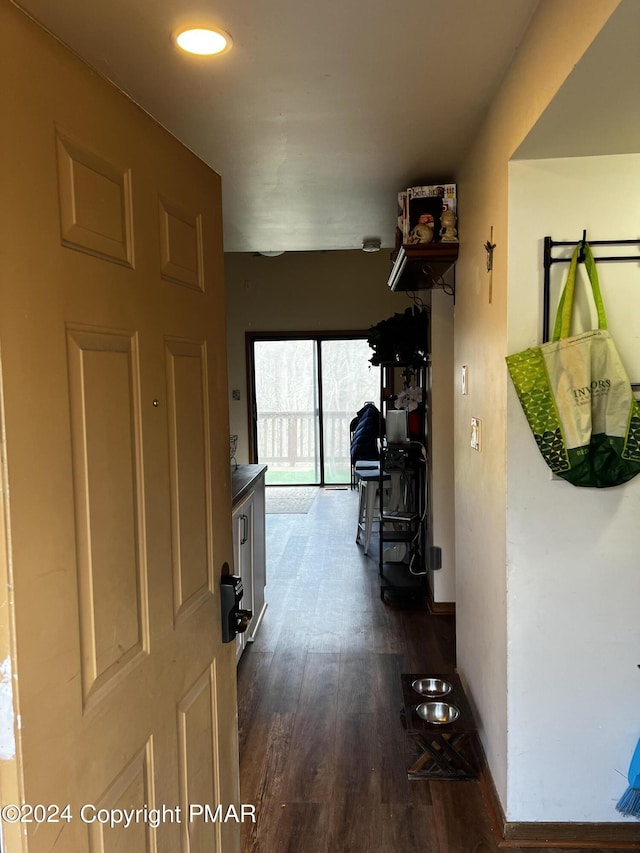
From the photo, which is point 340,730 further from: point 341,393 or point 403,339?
point 341,393

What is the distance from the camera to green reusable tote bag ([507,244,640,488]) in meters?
1.58

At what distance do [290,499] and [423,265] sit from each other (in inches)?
189

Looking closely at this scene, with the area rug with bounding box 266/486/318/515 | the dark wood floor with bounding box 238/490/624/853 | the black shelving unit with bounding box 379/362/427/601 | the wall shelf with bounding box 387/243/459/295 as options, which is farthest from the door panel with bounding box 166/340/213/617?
the area rug with bounding box 266/486/318/515

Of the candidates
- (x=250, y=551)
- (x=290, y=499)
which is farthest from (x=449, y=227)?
(x=290, y=499)

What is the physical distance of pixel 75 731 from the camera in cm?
85

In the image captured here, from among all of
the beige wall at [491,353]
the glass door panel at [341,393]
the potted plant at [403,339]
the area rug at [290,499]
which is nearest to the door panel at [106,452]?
the beige wall at [491,353]

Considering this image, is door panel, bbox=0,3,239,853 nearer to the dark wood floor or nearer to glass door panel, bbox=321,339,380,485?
the dark wood floor

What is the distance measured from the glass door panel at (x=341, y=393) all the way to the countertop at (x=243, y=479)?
4.29m

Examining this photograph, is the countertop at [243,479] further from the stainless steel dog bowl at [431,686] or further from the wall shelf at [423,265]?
the wall shelf at [423,265]

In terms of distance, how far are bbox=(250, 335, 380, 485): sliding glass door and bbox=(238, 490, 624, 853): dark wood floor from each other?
3691mm

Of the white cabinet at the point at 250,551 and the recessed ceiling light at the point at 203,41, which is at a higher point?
the recessed ceiling light at the point at 203,41

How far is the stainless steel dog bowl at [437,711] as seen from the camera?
2256mm

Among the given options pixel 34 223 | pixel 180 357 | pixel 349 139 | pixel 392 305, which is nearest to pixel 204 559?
pixel 180 357

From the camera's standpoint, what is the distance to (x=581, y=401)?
1.59 meters
